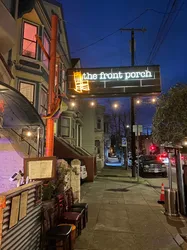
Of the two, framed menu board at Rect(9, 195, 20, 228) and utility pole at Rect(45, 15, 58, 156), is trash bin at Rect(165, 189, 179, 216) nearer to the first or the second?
utility pole at Rect(45, 15, 58, 156)

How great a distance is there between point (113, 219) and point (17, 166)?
4017 millimetres

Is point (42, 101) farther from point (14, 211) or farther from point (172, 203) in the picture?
point (14, 211)

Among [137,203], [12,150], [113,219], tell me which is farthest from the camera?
[137,203]

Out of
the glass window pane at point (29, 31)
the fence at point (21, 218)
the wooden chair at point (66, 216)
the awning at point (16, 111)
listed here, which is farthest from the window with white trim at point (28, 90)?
the fence at point (21, 218)

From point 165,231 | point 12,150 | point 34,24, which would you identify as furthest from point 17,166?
point 34,24

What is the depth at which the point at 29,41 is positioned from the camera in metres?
10.6

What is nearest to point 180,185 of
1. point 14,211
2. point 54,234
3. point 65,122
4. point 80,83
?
point 54,234

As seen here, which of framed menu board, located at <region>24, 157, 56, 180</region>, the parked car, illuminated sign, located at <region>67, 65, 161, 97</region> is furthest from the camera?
the parked car

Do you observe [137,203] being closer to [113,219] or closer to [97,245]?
[113,219]

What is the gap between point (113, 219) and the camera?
5.84m

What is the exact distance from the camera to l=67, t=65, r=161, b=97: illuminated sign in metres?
8.77

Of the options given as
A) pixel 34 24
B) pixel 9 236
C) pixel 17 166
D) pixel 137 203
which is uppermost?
pixel 34 24

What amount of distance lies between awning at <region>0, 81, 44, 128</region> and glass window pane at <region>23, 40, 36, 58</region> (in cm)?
523

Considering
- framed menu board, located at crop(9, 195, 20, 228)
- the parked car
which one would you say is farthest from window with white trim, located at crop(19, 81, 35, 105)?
the parked car
